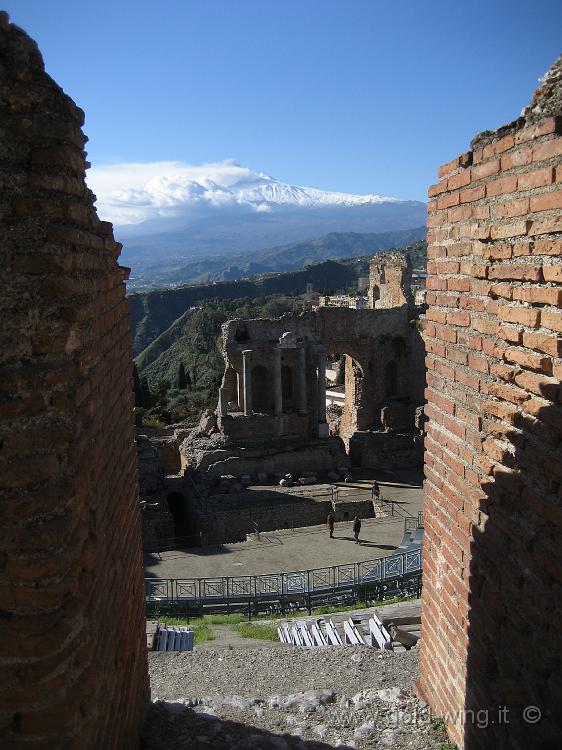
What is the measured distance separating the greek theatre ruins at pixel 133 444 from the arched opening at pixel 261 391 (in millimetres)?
19909

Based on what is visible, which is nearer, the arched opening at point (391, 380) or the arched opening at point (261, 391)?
the arched opening at point (261, 391)

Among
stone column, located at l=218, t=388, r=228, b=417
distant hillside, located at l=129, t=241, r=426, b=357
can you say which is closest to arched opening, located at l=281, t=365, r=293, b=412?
stone column, located at l=218, t=388, r=228, b=417

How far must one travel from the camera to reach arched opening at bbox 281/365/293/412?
82.2 ft

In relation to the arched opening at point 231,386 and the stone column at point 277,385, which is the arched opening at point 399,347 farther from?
the arched opening at point 231,386

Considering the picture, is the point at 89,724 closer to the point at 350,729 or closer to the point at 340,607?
the point at 350,729

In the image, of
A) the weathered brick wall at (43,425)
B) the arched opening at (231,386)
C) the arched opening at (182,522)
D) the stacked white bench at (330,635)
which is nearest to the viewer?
the weathered brick wall at (43,425)

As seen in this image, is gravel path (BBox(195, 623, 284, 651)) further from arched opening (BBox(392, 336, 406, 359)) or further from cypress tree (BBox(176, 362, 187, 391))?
cypress tree (BBox(176, 362, 187, 391))

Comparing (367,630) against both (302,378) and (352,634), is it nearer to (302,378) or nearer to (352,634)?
(352,634)

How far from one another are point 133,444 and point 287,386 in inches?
810

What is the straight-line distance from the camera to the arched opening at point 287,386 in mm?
25062

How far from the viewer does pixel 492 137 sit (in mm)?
3898

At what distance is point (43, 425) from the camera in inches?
98.8

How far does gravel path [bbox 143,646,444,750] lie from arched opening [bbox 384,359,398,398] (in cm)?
1965

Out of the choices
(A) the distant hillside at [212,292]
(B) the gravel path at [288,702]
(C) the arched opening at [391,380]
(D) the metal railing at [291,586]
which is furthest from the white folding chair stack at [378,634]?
(A) the distant hillside at [212,292]
